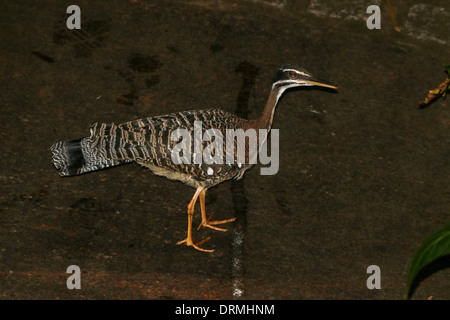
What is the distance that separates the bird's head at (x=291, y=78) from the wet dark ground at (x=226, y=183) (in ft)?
3.45

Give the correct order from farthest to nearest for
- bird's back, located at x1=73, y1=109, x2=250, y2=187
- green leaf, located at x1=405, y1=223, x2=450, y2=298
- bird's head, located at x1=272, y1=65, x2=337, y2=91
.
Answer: bird's head, located at x1=272, y1=65, x2=337, y2=91 → bird's back, located at x1=73, y1=109, x2=250, y2=187 → green leaf, located at x1=405, y1=223, x2=450, y2=298

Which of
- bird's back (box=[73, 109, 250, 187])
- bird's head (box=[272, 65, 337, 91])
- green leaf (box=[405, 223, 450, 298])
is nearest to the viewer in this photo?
green leaf (box=[405, 223, 450, 298])

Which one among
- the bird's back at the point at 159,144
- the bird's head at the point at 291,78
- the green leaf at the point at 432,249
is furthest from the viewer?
the bird's head at the point at 291,78

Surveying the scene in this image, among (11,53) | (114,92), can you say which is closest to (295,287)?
(114,92)

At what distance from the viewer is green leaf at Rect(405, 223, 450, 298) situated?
3.21 meters

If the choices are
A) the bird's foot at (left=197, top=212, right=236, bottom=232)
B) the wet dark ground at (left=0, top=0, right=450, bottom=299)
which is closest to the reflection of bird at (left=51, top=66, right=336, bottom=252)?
the bird's foot at (left=197, top=212, right=236, bottom=232)

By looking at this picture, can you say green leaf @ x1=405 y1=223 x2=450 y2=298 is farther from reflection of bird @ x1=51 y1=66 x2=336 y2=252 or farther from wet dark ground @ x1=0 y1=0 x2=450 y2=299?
reflection of bird @ x1=51 y1=66 x2=336 y2=252

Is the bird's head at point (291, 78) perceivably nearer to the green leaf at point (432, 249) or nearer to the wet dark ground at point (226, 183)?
the wet dark ground at point (226, 183)

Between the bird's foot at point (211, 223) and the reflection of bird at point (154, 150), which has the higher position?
the reflection of bird at point (154, 150)

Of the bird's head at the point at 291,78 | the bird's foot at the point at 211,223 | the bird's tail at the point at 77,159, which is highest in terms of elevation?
the bird's head at the point at 291,78

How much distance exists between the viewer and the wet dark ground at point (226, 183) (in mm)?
5484

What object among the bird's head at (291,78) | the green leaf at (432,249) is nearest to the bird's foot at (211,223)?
the bird's head at (291,78)

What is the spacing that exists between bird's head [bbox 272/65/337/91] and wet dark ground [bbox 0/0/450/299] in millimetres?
1053

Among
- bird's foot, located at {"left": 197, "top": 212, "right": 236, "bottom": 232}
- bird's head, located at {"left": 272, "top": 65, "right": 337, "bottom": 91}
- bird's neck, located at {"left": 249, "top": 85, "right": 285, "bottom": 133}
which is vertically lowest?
bird's foot, located at {"left": 197, "top": 212, "right": 236, "bottom": 232}
